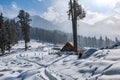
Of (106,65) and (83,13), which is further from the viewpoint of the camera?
(83,13)

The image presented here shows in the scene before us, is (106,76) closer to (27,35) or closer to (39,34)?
(27,35)

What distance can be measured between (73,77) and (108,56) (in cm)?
287

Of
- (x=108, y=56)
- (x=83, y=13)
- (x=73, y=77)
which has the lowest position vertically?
(x=73, y=77)

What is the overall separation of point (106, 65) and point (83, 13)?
25056 millimetres

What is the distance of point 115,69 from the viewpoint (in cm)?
1100

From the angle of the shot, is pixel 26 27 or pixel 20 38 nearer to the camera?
pixel 26 27

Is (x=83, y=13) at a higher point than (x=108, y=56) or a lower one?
higher

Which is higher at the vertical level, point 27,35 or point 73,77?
point 27,35

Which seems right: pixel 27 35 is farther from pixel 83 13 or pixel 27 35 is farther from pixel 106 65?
pixel 106 65

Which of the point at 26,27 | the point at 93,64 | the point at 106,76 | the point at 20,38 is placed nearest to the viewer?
the point at 106,76

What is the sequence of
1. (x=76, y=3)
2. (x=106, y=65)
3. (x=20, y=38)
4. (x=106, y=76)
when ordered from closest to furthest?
1. (x=106, y=76)
2. (x=106, y=65)
3. (x=76, y=3)
4. (x=20, y=38)

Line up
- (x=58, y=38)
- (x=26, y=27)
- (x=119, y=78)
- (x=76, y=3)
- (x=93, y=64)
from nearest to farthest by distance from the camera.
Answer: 1. (x=119, y=78)
2. (x=93, y=64)
3. (x=76, y=3)
4. (x=26, y=27)
5. (x=58, y=38)

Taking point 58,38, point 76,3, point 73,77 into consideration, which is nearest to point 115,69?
point 73,77

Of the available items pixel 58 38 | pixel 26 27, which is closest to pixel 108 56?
pixel 26 27
